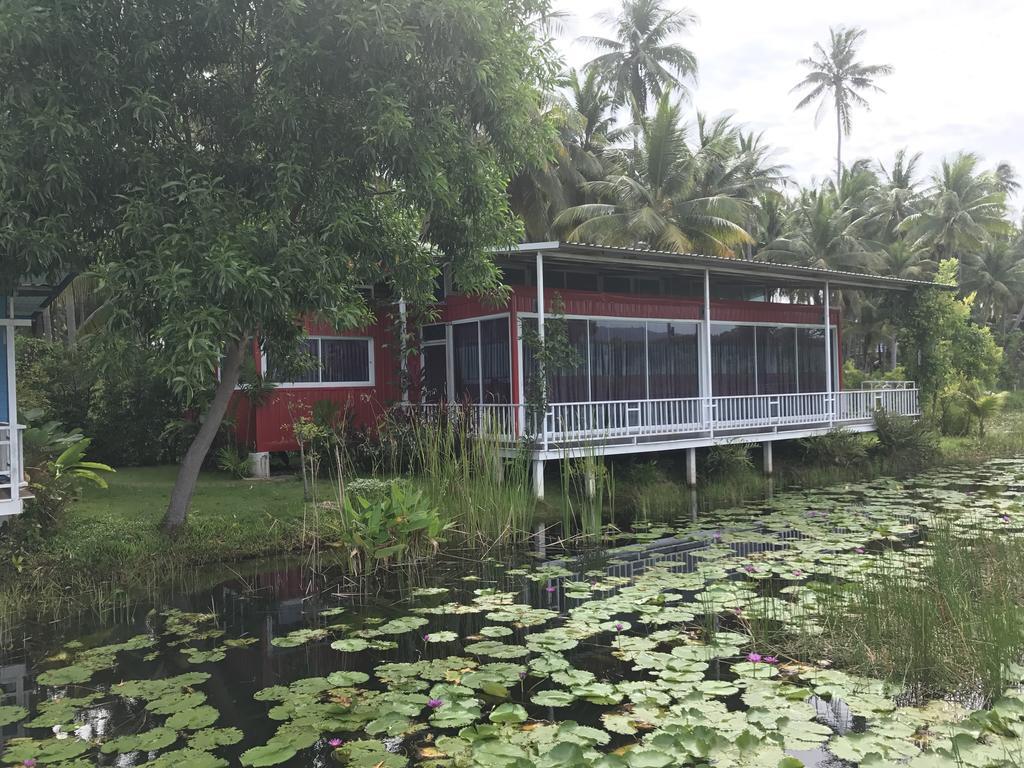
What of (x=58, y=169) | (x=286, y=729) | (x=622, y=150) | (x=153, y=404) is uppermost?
(x=622, y=150)

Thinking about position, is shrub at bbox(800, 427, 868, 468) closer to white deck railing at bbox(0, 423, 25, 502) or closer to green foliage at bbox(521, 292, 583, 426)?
green foliage at bbox(521, 292, 583, 426)

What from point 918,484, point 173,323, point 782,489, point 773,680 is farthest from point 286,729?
→ point 918,484

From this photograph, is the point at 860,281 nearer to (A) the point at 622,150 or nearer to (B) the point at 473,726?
(A) the point at 622,150

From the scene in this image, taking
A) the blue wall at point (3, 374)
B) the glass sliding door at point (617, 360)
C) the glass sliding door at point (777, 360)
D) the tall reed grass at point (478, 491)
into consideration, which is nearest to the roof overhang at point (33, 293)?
the blue wall at point (3, 374)

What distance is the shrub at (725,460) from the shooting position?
498 inches

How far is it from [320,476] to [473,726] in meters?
8.43

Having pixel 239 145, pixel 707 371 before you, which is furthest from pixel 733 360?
pixel 239 145

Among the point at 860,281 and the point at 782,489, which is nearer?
the point at 782,489

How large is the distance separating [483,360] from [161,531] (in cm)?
553

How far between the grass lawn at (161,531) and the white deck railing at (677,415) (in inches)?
89.2

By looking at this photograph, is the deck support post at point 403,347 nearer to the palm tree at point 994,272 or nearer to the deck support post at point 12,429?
the deck support post at point 12,429

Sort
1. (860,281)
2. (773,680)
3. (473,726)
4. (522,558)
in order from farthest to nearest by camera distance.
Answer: (860,281) → (522,558) → (773,680) → (473,726)

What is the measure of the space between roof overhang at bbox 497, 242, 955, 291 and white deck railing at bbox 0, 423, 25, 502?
→ 529 cm

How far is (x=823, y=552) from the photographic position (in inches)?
299
